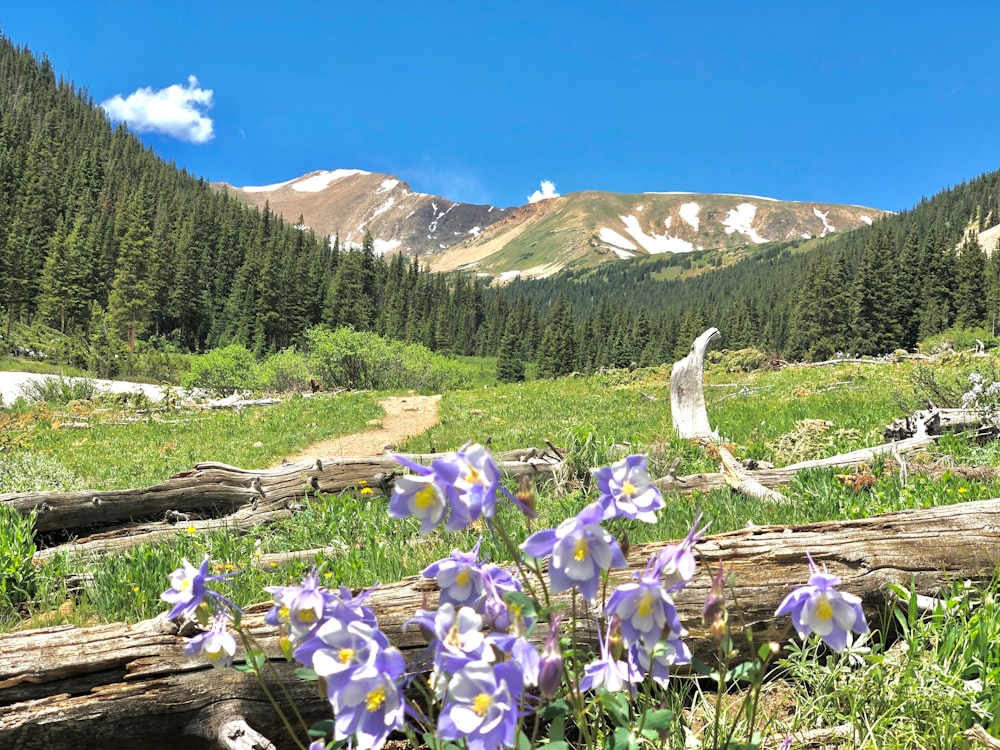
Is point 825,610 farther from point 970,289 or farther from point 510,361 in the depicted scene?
point 510,361

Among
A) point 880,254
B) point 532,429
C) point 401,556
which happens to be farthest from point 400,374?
point 880,254

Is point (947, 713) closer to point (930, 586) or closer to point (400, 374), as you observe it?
point (930, 586)

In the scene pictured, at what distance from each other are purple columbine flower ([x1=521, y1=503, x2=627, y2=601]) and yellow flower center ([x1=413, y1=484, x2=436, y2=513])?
21 centimetres

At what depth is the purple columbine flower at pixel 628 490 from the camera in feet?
3.94

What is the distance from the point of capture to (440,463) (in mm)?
1172

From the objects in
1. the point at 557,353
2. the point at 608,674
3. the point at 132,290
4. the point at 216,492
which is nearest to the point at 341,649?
the point at 608,674

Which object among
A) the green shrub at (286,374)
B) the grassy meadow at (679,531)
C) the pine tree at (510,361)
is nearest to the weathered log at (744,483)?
the grassy meadow at (679,531)

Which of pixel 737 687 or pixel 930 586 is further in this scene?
pixel 930 586

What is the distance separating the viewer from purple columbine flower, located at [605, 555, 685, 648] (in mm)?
1165

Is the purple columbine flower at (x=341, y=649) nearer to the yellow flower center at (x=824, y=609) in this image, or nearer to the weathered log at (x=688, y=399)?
the yellow flower center at (x=824, y=609)

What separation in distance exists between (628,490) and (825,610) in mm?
551

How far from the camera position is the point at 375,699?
1.12 metres

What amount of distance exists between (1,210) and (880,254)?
400 feet

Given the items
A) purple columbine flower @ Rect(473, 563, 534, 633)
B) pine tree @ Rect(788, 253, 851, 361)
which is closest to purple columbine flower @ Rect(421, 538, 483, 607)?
purple columbine flower @ Rect(473, 563, 534, 633)
